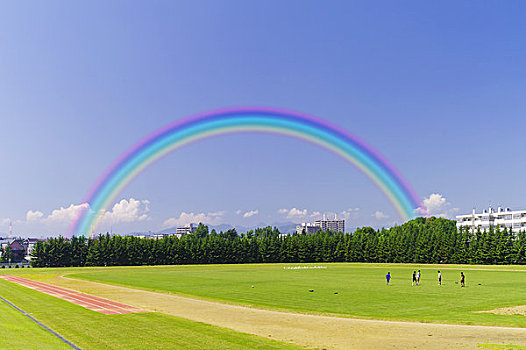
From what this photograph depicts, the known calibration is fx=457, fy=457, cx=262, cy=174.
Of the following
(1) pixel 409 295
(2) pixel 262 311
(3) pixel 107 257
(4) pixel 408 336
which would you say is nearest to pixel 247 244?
(3) pixel 107 257

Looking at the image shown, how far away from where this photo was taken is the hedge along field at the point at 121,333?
24.2 metres

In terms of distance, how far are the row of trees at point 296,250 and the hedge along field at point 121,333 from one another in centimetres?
12404

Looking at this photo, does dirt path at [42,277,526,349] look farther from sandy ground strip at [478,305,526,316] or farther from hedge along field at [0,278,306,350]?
sandy ground strip at [478,305,526,316]

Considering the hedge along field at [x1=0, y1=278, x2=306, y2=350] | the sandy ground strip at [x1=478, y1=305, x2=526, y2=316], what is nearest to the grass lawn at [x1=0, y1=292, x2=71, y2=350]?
the hedge along field at [x1=0, y1=278, x2=306, y2=350]

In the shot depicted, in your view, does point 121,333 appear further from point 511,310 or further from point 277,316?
point 511,310

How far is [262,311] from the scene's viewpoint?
38.5 metres

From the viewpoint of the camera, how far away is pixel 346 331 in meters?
28.5

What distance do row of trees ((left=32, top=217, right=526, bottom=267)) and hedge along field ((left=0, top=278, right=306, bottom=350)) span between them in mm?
124039

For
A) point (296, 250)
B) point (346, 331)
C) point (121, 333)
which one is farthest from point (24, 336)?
point (296, 250)

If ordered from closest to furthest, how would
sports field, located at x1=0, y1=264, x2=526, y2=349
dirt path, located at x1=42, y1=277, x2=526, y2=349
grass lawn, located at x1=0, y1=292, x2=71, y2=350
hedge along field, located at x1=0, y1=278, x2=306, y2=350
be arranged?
grass lawn, located at x1=0, y1=292, x2=71, y2=350 → hedge along field, located at x1=0, y1=278, x2=306, y2=350 → dirt path, located at x1=42, y1=277, x2=526, y2=349 → sports field, located at x1=0, y1=264, x2=526, y2=349

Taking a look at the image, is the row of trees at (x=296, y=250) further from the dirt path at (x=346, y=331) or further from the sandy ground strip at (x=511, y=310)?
the dirt path at (x=346, y=331)

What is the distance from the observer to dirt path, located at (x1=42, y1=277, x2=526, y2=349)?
24.3m

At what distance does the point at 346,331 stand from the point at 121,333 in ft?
45.6

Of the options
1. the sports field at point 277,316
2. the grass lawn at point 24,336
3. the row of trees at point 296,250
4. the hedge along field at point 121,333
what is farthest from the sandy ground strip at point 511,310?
the row of trees at point 296,250
